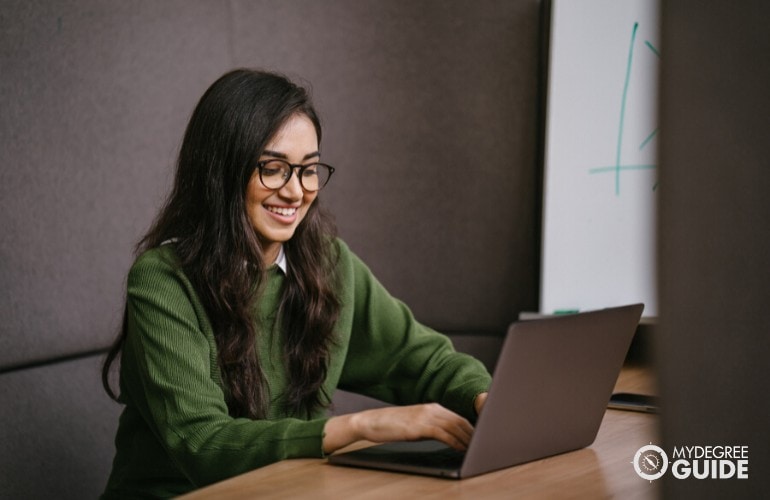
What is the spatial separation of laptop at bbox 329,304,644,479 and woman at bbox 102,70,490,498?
0.75 feet

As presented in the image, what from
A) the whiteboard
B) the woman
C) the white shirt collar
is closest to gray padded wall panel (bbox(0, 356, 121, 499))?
the woman

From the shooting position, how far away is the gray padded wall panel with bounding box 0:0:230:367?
1.83 metres

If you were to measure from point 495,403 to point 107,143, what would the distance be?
1210 mm

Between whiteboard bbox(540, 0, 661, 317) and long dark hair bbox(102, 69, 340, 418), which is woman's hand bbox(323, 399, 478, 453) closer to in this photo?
long dark hair bbox(102, 69, 340, 418)

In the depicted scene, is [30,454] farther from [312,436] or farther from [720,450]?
[720,450]

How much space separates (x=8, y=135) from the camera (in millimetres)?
1812

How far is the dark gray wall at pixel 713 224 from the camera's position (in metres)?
0.46

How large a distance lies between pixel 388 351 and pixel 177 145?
705mm

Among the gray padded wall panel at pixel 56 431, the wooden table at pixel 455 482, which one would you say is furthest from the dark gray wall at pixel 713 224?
the gray padded wall panel at pixel 56 431

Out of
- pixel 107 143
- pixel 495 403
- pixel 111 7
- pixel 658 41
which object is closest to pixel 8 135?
pixel 107 143

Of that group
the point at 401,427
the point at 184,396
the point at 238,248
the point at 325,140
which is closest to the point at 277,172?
the point at 238,248

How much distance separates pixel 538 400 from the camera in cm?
118

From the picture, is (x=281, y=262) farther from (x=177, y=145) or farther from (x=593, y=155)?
(x=593, y=155)

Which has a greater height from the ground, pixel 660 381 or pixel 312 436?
pixel 660 381
